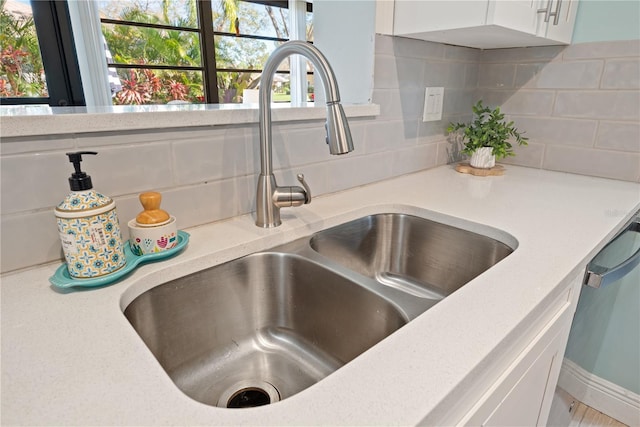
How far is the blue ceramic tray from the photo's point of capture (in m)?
0.56

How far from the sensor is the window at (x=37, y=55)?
2182mm

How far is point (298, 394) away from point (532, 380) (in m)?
0.52

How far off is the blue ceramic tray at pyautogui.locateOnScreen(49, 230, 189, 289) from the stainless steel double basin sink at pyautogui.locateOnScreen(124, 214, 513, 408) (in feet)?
0.17

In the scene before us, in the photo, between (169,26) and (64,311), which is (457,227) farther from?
(169,26)

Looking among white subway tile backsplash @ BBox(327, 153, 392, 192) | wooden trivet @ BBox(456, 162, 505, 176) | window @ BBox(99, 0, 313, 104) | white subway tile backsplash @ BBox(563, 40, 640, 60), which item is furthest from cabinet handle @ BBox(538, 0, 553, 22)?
window @ BBox(99, 0, 313, 104)

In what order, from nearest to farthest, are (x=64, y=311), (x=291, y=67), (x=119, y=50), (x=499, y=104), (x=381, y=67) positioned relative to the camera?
1. (x=64, y=311)
2. (x=381, y=67)
3. (x=499, y=104)
4. (x=119, y=50)
5. (x=291, y=67)

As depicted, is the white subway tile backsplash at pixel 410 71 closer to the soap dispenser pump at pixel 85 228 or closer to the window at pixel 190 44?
the soap dispenser pump at pixel 85 228

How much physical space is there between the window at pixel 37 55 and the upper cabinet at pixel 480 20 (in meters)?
2.14

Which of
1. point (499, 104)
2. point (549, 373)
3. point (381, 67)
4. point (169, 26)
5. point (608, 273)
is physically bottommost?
point (549, 373)

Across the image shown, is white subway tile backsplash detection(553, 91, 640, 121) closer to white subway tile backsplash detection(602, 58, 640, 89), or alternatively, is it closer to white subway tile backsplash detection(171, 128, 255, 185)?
white subway tile backsplash detection(602, 58, 640, 89)

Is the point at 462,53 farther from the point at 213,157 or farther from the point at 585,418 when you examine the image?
the point at 585,418

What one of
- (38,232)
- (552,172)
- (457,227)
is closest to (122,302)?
(38,232)

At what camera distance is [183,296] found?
0.67 metres

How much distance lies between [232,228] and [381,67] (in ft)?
2.22
